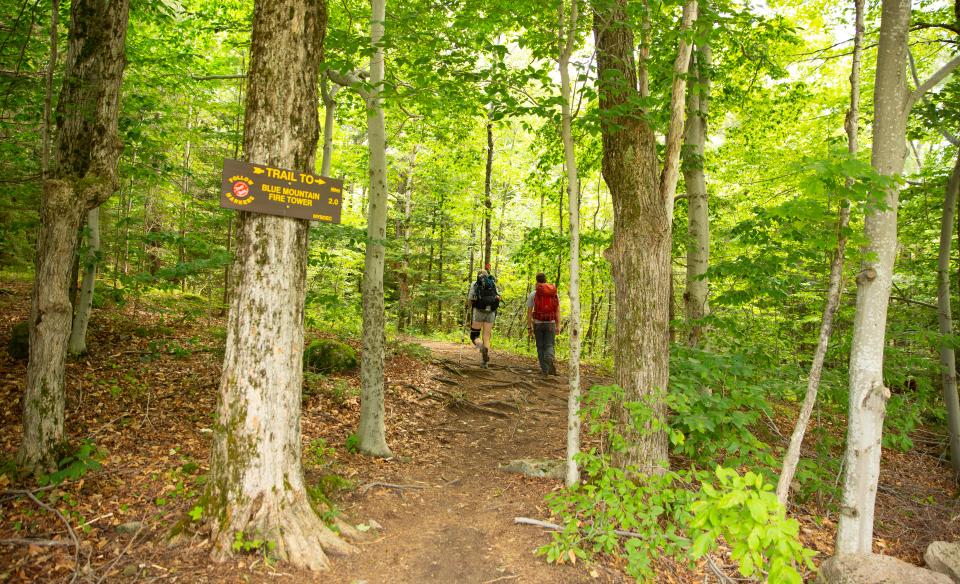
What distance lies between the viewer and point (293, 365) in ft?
12.3

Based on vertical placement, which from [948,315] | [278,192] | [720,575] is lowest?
[720,575]

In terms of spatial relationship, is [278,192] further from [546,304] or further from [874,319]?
[546,304]

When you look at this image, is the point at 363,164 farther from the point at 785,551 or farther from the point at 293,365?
the point at 785,551

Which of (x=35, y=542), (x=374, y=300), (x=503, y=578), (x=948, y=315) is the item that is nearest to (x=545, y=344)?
(x=374, y=300)

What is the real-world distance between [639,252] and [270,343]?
3709mm

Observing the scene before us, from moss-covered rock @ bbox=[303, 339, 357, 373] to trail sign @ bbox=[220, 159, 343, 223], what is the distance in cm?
537

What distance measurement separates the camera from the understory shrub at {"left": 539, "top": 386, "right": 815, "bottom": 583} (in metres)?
2.65

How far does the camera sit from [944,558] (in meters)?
5.18

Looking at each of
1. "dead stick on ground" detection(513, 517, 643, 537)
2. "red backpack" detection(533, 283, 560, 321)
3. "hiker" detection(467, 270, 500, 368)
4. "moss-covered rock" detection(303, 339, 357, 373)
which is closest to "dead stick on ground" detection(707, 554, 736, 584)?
"dead stick on ground" detection(513, 517, 643, 537)

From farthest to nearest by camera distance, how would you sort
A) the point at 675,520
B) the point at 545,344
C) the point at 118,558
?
the point at 545,344, the point at 675,520, the point at 118,558

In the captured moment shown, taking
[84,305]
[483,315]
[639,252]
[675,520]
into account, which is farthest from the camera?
[483,315]

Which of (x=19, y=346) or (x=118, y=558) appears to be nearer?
(x=118, y=558)

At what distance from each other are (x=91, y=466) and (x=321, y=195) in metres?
3.50

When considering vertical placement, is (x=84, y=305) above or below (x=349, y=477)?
above
